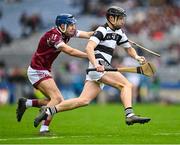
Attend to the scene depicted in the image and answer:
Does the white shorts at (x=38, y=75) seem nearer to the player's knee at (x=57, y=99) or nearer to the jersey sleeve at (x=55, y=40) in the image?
the player's knee at (x=57, y=99)

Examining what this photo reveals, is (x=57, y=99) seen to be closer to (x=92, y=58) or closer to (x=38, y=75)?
(x=38, y=75)

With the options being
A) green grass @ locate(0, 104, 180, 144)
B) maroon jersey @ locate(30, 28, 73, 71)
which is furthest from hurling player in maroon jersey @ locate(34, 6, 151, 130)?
maroon jersey @ locate(30, 28, 73, 71)

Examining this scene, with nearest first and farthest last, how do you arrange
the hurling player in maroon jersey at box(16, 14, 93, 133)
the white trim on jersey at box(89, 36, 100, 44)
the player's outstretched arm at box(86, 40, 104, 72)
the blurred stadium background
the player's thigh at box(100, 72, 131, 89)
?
the player's outstretched arm at box(86, 40, 104, 72) → the white trim on jersey at box(89, 36, 100, 44) → the player's thigh at box(100, 72, 131, 89) → the hurling player in maroon jersey at box(16, 14, 93, 133) → the blurred stadium background

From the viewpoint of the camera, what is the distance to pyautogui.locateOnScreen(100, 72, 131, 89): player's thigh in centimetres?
1222

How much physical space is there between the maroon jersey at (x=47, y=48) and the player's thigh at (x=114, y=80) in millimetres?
1019

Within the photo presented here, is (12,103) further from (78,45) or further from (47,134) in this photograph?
(47,134)

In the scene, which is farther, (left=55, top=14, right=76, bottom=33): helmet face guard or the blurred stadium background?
the blurred stadium background

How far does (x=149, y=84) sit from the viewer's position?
28391 millimetres

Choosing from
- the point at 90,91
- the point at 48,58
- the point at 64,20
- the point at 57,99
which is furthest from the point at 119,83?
the point at 64,20

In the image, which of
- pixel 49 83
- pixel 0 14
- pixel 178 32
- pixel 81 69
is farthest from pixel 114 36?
pixel 0 14

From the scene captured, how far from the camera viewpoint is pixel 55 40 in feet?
40.2

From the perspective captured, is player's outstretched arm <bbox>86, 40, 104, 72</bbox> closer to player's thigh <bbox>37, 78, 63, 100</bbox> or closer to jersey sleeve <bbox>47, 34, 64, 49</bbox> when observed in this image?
jersey sleeve <bbox>47, 34, 64, 49</bbox>

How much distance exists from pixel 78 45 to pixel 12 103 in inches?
192

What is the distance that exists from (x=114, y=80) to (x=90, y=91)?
0.48 metres
